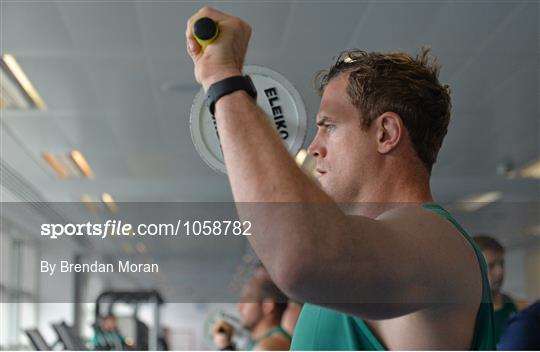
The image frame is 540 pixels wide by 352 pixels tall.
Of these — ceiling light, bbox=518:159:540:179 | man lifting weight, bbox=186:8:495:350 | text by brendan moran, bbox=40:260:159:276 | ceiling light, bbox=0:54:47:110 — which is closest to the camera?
man lifting weight, bbox=186:8:495:350

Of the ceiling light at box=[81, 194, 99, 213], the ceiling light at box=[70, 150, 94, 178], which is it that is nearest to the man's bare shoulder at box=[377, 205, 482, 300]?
the ceiling light at box=[81, 194, 99, 213]

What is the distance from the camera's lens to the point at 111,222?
1.33 meters

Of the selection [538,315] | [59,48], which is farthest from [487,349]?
[59,48]

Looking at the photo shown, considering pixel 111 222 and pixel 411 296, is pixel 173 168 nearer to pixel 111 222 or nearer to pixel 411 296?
pixel 111 222

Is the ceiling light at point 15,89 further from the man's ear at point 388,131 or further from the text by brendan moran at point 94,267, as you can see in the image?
the man's ear at point 388,131

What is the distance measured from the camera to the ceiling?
2871 millimetres

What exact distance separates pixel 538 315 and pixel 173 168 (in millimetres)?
4297

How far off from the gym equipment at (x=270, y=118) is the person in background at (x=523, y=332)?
2.33 feet

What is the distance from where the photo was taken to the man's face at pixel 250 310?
2.31 m

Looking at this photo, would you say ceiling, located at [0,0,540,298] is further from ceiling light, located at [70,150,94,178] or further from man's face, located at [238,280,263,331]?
man's face, located at [238,280,263,331]

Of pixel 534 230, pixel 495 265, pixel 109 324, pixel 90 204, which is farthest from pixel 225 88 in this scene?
pixel 534 230

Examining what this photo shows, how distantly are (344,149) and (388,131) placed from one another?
0.13 ft

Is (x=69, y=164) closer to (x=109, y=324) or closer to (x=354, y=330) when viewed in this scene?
(x=109, y=324)

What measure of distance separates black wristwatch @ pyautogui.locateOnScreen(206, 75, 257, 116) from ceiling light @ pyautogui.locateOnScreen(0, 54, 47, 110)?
9.69 ft
